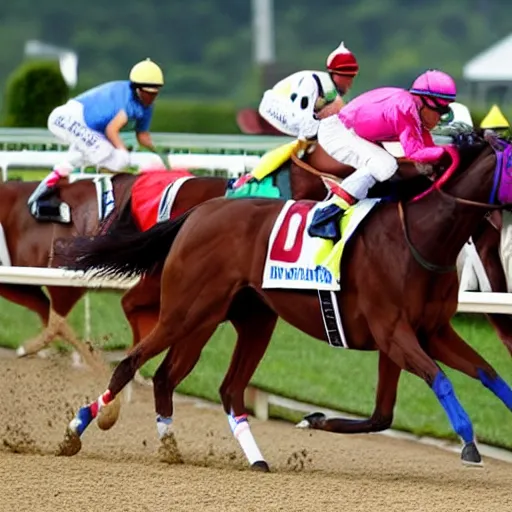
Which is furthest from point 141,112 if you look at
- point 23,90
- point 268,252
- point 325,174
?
point 23,90

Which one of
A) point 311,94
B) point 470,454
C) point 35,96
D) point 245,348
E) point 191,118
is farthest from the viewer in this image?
point 191,118

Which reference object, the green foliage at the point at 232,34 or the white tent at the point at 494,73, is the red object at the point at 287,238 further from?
the green foliage at the point at 232,34

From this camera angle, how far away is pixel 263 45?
31.3 m

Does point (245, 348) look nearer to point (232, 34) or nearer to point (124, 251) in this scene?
point (124, 251)

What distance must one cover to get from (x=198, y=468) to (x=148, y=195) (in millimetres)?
1966

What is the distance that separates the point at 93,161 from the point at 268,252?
2.43m

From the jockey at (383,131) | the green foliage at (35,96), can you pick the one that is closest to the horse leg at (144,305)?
the jockey at (383,131)

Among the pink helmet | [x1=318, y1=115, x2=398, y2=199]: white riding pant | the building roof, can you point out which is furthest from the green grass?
the building roof

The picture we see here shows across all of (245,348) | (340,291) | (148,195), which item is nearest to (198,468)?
(245,348)

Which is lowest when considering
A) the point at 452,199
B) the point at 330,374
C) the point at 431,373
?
the point at 330,374

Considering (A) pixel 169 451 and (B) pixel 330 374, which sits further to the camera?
(B) pixel 330 374

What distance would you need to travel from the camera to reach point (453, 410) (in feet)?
17.9

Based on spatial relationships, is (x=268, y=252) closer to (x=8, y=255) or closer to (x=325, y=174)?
(x=325, y=174)

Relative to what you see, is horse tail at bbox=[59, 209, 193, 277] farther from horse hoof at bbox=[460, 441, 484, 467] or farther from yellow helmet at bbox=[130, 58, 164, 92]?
yellow helmet at bbox=[130, 58, 164, 92]
